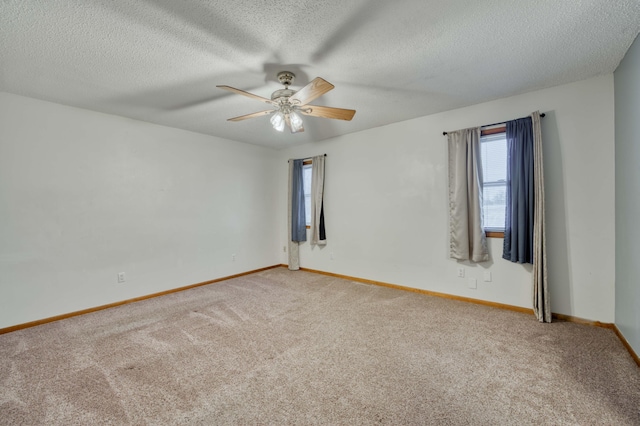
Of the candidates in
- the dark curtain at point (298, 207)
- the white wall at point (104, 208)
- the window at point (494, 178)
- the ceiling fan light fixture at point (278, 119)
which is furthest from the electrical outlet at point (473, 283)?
the white wall at point (104, 208)

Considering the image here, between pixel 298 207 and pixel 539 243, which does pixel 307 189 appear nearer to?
pixel 298 207

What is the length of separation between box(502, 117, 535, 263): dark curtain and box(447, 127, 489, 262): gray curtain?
0.99 ft

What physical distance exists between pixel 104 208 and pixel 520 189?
4.92 meters

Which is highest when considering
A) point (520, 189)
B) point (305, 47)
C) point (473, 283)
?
point (305, 47)

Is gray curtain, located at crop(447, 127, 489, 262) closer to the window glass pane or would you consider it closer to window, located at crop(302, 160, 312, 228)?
the window glass pane

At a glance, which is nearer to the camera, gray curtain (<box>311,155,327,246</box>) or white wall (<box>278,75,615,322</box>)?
white wall (<box>278,75,615,322</box>)

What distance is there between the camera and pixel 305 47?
6.57 ft

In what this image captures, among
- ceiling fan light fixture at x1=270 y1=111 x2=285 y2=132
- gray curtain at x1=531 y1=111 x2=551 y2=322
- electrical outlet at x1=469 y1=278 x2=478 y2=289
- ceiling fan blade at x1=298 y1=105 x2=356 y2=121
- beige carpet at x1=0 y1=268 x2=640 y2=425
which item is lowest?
beige carpet at x1=0 y1=268 x2=640 y2=425

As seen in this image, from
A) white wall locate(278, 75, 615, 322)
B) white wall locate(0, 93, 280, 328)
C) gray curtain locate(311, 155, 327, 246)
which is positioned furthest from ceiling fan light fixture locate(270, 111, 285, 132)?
white wall locate(0, 93, 280, 328)

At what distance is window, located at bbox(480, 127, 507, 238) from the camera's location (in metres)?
3.07

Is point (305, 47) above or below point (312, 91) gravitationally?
above

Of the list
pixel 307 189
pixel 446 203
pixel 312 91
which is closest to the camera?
pixel 312 91

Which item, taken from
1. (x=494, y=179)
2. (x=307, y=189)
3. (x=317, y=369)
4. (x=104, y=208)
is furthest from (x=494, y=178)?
(x=104, y=208)

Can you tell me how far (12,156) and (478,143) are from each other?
16.8 feet
